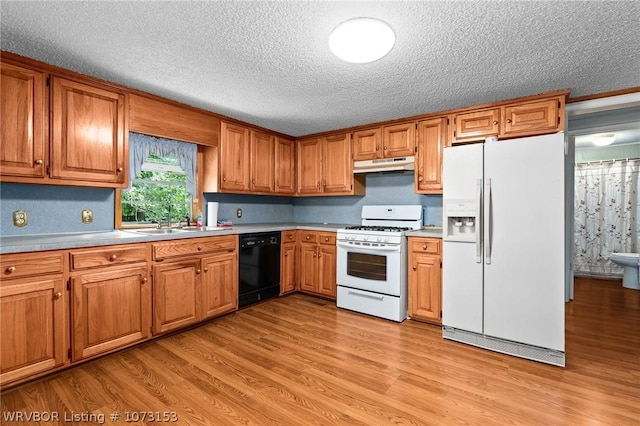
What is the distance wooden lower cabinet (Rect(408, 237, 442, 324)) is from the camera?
3.19 meters

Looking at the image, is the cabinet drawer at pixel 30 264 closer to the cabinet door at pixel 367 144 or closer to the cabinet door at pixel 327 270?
the cabinet door at pixel 327 270

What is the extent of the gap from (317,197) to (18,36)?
3.64 m

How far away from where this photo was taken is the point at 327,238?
159 inches

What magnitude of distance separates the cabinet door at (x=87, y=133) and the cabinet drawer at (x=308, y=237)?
7.12 feet

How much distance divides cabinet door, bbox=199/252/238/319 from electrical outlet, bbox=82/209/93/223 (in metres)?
1.05

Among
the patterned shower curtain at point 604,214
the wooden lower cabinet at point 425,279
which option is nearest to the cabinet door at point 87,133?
the wooden lower cabinet at point 425,279

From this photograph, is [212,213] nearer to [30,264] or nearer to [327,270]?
[327,270]

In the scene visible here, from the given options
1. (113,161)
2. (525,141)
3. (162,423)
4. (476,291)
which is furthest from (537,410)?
(113,161)

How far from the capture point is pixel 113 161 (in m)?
2.74

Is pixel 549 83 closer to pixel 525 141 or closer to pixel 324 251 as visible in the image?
pixel 525 141

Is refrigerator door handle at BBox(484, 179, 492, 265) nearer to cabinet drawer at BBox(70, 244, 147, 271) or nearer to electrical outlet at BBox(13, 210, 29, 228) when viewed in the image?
cabinet drawer at BBox(70, 244, 147, 271)

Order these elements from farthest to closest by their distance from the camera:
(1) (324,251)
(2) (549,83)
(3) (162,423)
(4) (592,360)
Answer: (1) (324,251)
(2) (549,83)
(4) (592,360)
(3) (162,423)

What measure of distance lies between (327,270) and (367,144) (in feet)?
5.52

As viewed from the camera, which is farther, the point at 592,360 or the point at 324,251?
the point at 324,251
